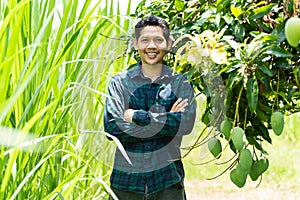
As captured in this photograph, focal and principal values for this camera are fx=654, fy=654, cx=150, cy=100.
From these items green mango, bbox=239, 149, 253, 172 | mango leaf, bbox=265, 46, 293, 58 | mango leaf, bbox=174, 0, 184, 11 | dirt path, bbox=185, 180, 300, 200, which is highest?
mango leaf, bbox=174, 0, 184, 11

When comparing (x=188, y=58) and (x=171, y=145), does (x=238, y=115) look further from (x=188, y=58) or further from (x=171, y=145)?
(x=171, y=145)

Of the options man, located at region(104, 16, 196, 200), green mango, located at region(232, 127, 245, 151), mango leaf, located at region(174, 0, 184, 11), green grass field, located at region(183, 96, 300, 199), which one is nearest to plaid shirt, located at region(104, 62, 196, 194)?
man, located at region(104, 16, 196, 200)

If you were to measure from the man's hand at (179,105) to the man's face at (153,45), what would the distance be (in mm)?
98

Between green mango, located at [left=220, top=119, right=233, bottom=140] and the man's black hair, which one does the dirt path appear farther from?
green mango, located at [left=220, top=119, right=233, bottom=140]

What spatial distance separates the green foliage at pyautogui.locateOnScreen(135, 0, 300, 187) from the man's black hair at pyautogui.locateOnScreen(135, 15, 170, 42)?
0.15 ft

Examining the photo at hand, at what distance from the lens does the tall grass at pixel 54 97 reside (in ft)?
4.17

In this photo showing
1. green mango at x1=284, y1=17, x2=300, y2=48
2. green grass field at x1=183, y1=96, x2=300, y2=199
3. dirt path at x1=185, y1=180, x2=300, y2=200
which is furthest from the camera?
green grass field at x1=183, y1=96, x2=300, y2=199

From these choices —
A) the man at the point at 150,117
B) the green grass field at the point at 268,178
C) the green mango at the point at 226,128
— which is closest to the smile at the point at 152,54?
the man at the point at 150,117

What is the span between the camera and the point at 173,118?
138 centimetres

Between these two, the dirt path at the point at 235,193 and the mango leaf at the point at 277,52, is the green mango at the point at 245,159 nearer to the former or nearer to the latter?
the mango leaf at the point at 277,52

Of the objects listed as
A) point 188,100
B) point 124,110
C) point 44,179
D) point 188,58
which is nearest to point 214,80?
point 188,58

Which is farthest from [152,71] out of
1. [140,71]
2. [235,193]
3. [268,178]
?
[268,178]

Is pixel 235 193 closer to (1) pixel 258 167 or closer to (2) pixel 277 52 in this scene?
(1) pixel 258 167

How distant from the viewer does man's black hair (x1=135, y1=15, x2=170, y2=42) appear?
1406mm
